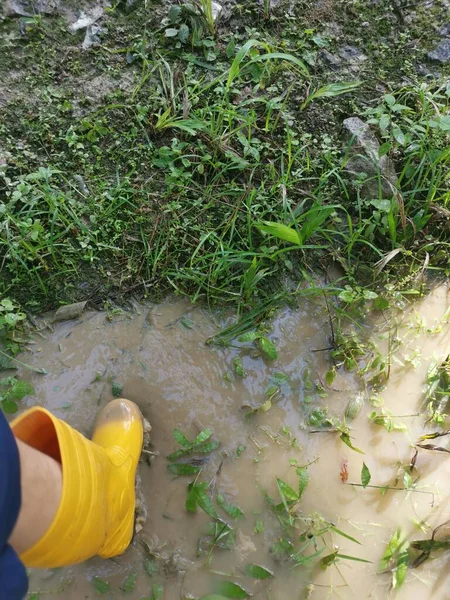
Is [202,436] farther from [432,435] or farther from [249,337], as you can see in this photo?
[432,435]

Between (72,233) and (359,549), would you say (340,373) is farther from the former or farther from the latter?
(72,233)

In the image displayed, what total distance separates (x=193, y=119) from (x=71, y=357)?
4.07 feet

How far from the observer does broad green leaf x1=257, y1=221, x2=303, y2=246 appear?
2.10 meters

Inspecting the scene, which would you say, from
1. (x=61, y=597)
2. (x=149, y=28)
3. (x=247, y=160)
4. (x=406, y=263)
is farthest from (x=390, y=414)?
(x=149, y=28)

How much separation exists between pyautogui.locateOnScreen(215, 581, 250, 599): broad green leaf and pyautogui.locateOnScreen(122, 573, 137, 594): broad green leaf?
315 mm

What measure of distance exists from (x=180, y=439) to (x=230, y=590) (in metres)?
0.58

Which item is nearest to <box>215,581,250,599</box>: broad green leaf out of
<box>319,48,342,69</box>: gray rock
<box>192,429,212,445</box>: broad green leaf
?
<box>192,429,212,445</box>: broad green leaf

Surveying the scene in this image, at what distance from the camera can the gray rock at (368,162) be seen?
232cm

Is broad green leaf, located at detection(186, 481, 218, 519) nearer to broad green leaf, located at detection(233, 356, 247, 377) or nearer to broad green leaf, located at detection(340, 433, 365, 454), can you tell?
broad green leaf, located at detection(233, 356, 247, 377)

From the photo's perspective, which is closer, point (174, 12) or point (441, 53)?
point (174, 12)

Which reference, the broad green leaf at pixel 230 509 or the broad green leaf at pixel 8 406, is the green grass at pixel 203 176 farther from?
the broad green leaf at pixel 230 509

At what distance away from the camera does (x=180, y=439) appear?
78.5 inches

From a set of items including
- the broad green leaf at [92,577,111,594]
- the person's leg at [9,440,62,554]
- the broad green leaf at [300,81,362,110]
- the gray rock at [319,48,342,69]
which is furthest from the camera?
the gray rock at [319,48,342,69]

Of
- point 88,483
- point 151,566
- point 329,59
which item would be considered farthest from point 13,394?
point 329,59
